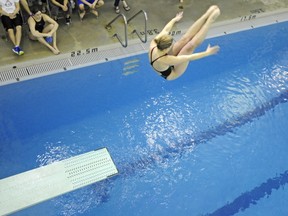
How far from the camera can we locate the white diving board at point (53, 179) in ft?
15.0

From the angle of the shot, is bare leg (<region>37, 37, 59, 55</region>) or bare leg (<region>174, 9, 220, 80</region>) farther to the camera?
bare leg (<region>37, 37, 59, 55</region>)

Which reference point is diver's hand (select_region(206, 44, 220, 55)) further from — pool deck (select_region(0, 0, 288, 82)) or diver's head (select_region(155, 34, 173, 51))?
pool deck (select_region(0, 0, 288, 82))

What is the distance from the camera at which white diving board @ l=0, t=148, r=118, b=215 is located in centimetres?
457

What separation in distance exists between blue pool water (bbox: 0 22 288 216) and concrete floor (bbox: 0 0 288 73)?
0.57 meters

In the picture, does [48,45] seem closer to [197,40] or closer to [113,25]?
[113,25]

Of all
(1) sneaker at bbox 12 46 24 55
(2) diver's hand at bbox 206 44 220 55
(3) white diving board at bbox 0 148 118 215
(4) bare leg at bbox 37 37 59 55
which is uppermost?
(2) diver's hand at bbox 206 44 220 55

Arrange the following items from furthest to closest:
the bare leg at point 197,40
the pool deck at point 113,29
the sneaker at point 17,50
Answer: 1. the pool deck at point 113,29
2. the sneaker at point 17,50
3. the bare leg at point 197,40

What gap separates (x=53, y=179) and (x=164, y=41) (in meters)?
2.52

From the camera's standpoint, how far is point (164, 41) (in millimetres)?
3984

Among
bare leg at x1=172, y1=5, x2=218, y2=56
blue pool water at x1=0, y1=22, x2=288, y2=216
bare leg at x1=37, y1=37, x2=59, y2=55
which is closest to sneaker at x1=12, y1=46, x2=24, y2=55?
bare leg at x1=37, y1=37, x2=59, y2=55

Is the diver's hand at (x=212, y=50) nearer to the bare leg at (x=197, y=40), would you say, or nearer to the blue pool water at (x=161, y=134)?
the bare leg at (x=197, y=40)

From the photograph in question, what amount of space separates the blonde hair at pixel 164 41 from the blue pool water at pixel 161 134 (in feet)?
6.43

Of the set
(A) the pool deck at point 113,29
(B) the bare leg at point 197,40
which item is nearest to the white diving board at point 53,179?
(B) the bare leg at point 197,40

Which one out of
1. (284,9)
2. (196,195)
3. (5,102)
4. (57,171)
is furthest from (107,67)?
(284,9)
